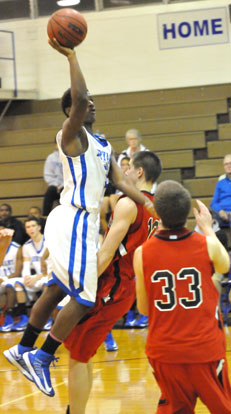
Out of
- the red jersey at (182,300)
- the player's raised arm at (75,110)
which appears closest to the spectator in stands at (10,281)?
the player's raised arm at (75,110)

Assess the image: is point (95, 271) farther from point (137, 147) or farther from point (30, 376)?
point (137, 147)

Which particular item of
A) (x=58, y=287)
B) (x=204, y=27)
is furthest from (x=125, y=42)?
(x=58, y=287)

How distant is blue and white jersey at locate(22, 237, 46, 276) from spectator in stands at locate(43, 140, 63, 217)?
147 cm

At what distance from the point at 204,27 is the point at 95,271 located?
9.80 m

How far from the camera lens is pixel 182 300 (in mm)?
3254

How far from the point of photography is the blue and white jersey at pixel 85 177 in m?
4.09

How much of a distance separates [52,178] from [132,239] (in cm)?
730

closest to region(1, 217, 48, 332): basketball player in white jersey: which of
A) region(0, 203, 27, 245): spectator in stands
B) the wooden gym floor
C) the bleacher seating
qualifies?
region(0, 203, 27, 245): spectator in stands

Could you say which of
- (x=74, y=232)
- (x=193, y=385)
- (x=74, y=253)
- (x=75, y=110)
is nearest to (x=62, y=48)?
(x=75, y=110)

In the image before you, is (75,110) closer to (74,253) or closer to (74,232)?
(74,232)

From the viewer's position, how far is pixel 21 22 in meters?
14.0

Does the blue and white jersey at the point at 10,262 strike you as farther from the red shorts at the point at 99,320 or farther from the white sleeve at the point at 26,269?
the red shorts at the point at 99,320

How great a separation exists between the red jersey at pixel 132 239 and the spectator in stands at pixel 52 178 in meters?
6.80

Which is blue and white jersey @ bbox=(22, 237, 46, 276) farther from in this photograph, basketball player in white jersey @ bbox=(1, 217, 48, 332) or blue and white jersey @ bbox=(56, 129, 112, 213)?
blue and white jersey @ bbox=(56, 129, 112, 213)
